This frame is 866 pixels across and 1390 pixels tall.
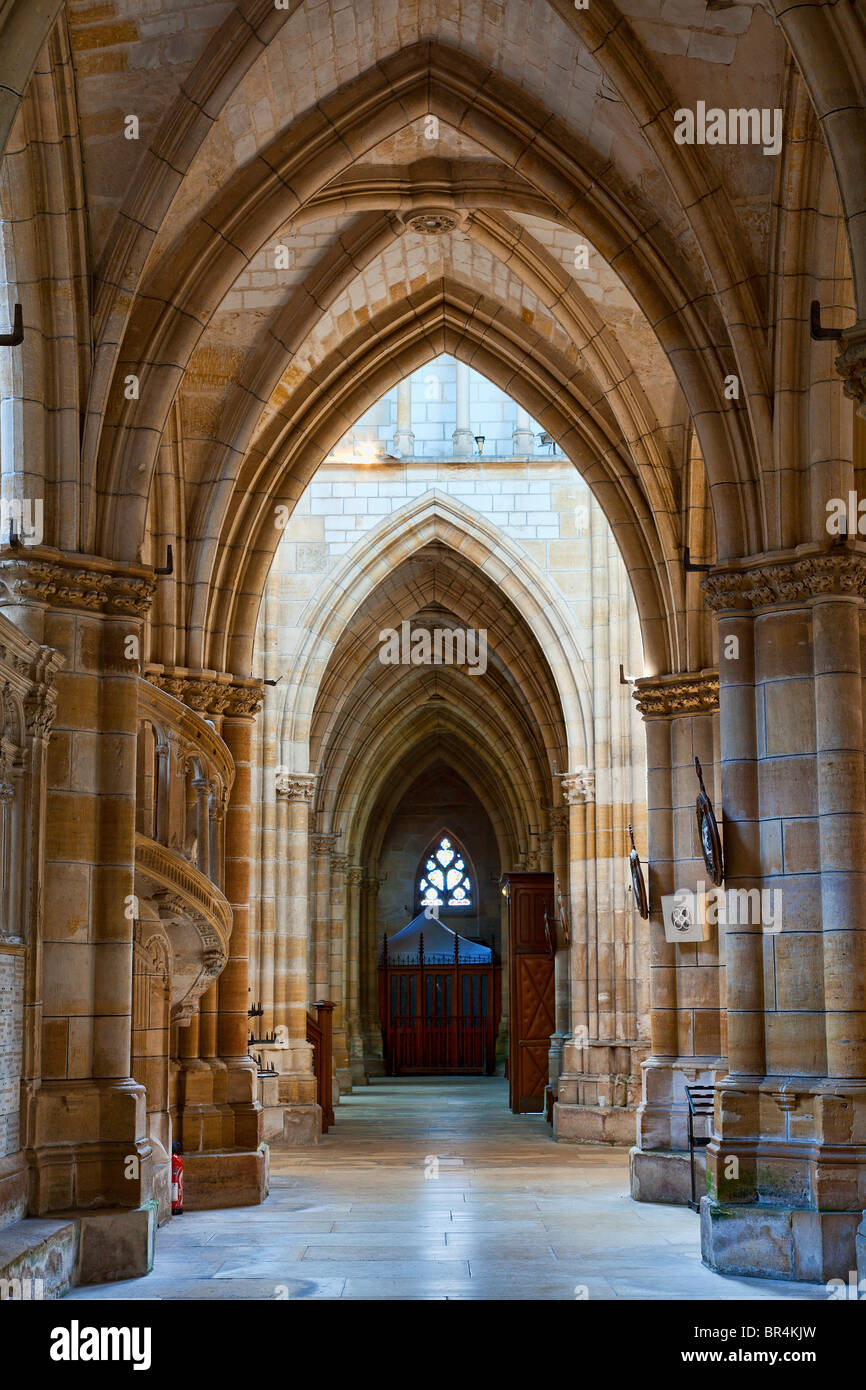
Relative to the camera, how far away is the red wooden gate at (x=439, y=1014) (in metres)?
28.0

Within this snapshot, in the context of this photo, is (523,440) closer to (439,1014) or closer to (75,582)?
(75,582)

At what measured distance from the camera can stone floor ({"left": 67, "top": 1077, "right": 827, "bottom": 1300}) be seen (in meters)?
7.14

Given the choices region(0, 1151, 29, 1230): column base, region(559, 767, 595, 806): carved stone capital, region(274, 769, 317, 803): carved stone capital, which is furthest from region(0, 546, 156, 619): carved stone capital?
region(559, 767, 595, 806): carved stone capital

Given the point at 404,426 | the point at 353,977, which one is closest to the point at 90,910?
the point at 404,426

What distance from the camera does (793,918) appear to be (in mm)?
7652

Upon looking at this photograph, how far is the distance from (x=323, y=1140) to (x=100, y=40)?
35.3 ft

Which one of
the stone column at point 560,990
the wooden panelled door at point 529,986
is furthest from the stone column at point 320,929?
the stone column at point 560,990

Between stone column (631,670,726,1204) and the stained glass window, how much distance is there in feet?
63.1

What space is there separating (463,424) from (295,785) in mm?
4500

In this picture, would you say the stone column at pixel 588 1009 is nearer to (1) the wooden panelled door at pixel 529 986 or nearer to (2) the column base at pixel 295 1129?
(1) the wooden panelled door at pixel 529 986

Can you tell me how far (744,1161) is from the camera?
7.58 m
